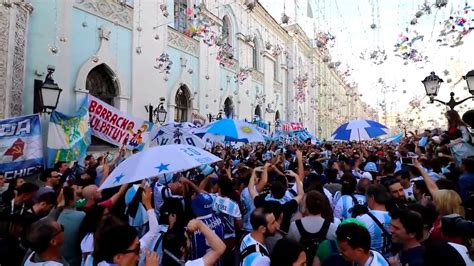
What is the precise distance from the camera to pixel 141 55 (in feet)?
48.5

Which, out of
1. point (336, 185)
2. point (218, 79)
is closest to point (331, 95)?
point (218, 79)

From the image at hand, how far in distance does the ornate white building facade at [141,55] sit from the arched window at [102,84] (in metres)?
0.03

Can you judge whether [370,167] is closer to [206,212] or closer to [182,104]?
[206,212]

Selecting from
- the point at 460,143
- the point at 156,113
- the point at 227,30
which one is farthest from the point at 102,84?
the point at 227,30

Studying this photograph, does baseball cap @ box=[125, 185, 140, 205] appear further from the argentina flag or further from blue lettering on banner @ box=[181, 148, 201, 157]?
the argentina flag

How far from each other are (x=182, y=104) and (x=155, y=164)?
14.3 metres

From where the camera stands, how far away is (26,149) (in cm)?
856

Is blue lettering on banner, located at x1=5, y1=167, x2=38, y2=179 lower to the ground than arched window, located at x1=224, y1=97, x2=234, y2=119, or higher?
lower

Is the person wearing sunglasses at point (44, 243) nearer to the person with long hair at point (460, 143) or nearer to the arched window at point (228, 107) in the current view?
the person with long hair at point (460, 143)

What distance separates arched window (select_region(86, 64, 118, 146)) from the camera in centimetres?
1286

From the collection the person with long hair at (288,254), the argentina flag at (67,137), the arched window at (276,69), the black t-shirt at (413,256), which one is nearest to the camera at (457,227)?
the black t-shirt at (413,256)

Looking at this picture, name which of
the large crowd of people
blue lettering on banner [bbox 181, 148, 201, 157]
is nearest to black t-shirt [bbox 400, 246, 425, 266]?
the large crowd of people

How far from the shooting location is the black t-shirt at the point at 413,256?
303 cm

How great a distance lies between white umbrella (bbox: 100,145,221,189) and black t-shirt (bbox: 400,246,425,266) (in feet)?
7.17
